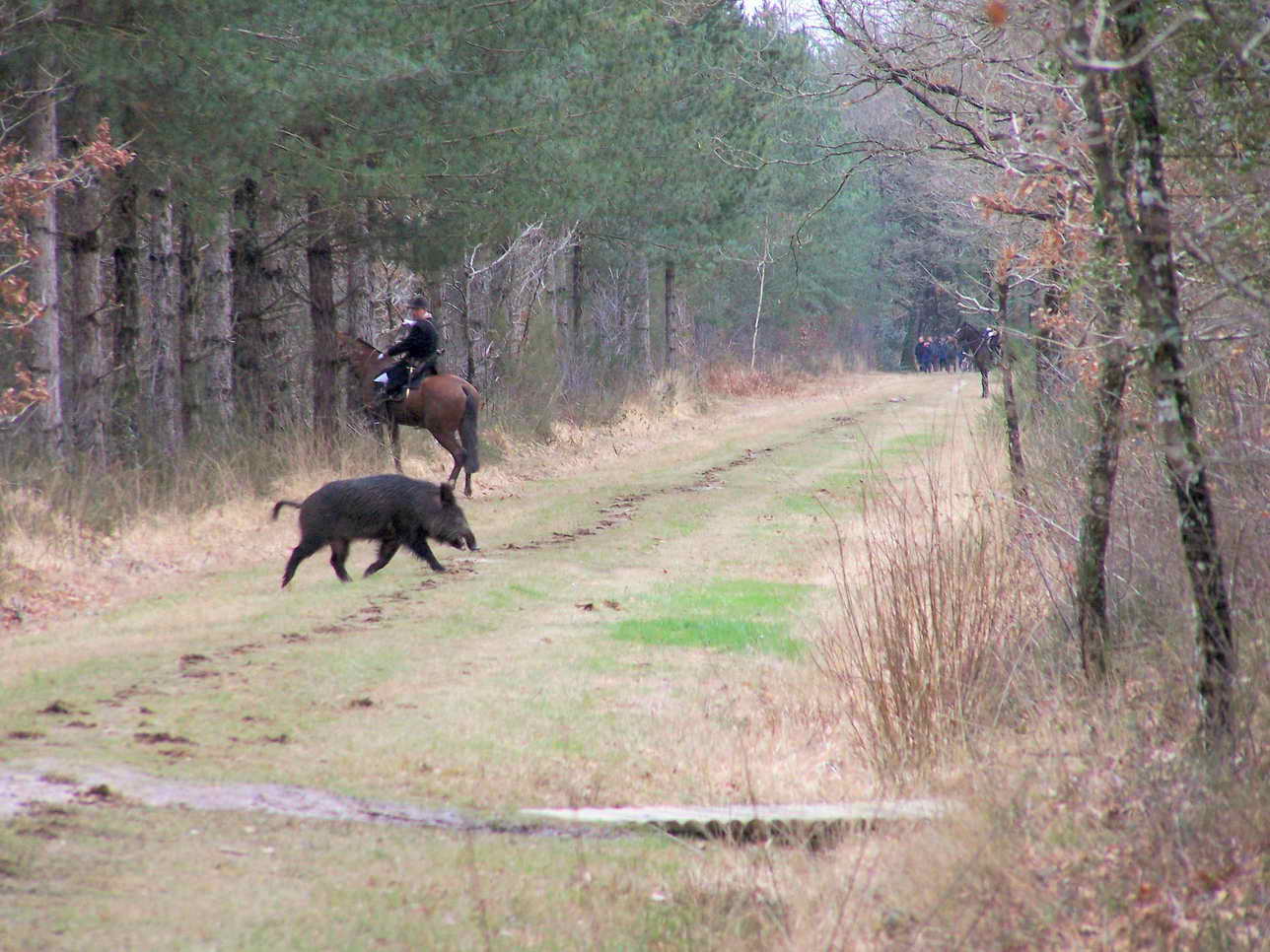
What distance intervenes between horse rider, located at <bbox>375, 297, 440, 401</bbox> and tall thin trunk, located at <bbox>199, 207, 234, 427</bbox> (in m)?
2.45

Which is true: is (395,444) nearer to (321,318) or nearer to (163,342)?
(321,318)

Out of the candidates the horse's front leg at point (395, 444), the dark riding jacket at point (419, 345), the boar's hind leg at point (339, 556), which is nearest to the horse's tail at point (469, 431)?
the dark riding jacket at point (419, 345)

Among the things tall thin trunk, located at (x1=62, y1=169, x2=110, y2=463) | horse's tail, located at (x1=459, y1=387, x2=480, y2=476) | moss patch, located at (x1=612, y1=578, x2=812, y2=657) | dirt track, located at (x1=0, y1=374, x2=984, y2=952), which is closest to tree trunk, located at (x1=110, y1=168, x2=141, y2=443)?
tall thin trunk, located at (x1=62, y1=169, x2=110, y2=463)

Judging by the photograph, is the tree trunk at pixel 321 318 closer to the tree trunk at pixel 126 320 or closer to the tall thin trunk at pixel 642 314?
the tree trunk at pixel 126 320

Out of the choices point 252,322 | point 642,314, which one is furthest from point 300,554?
point 642,314

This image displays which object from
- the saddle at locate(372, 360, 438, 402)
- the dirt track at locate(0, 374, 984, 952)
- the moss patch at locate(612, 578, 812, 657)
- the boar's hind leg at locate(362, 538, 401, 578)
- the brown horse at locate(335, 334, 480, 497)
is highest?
the saddle at locate(372, 360, 438, 402)

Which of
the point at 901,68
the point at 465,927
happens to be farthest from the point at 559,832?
the point at 901,68

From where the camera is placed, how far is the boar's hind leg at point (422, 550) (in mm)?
12234

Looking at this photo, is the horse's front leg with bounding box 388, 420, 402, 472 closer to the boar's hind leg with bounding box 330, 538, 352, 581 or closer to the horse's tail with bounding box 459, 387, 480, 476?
the horse's tail with bounding box 459, 387, 480, 476

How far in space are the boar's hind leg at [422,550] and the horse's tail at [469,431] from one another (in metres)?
5.01

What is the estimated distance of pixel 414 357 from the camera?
17578 millimetres

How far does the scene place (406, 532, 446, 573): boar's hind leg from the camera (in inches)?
482

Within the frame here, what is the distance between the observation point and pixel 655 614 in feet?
35.3

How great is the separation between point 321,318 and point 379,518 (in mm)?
8905
